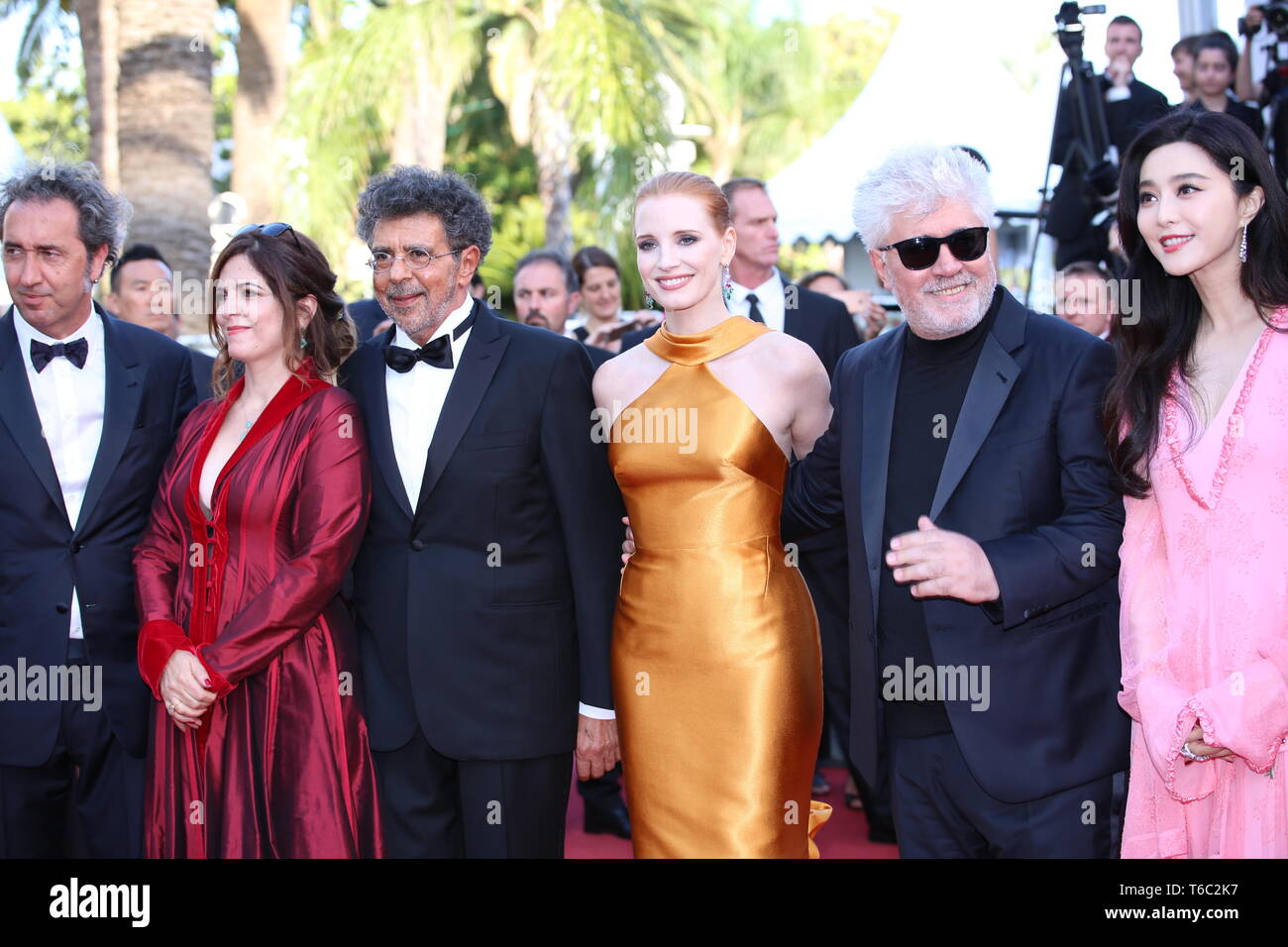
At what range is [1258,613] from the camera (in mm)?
2760

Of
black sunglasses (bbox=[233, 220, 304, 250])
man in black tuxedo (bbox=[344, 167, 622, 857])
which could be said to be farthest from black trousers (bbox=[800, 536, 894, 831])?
black sunglasses (bbox=[233, 220, 304, 250])

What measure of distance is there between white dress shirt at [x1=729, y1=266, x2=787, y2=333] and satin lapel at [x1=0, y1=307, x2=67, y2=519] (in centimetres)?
285

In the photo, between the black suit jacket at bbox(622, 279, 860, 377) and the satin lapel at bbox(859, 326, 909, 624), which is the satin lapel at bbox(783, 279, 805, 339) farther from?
the satin lapel at bbox(859, 326, 909, 624)

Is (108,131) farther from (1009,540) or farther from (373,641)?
(1009,540)

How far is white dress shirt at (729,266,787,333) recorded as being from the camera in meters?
5.57

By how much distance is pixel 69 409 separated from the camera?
380cm

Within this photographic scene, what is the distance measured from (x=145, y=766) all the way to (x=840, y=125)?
11994 mm

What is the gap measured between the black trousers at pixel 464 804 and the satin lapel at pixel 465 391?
2.18 ft

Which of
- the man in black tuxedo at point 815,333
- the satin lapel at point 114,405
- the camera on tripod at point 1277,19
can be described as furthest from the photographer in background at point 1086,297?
the satin lapel at point 114,405

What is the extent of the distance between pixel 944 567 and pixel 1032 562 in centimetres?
21

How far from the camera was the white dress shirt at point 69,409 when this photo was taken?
373cm

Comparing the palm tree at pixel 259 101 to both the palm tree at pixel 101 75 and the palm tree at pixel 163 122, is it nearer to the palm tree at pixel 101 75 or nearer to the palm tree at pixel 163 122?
the palm tree at pixel 101 75

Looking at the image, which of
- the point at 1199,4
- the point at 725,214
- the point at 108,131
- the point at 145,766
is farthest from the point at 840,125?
the point at 145,766

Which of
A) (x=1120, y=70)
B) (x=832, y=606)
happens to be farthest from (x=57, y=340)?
(x=1120, y=70)
